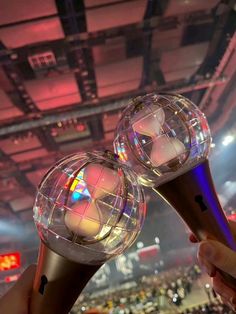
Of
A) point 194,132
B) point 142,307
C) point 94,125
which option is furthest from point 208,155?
point 142,307

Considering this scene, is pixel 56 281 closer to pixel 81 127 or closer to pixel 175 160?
pixel 175 160

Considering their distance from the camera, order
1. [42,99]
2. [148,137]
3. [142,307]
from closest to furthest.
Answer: [148,137] < [42,99] < [142,307]

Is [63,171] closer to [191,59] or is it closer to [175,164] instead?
[175,164]

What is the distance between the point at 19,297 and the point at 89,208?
0.19 metres

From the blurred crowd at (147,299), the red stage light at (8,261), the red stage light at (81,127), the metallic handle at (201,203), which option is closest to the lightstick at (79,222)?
the metallic handle at (201,203)

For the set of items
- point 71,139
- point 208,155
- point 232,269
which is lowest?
point 71,139

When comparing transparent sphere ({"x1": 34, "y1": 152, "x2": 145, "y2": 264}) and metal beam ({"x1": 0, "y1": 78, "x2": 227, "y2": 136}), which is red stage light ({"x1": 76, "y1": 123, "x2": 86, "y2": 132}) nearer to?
metal beam ({"x1": 0, "y1": 78, "x2": 227, "y2": 136})

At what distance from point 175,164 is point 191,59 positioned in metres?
4.67

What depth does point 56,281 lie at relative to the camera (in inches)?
22.6

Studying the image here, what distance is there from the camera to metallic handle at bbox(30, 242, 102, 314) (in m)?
0.57

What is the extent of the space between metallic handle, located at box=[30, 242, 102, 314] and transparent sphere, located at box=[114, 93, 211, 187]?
210mm

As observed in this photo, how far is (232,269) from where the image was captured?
62cm

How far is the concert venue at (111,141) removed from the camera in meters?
0.58

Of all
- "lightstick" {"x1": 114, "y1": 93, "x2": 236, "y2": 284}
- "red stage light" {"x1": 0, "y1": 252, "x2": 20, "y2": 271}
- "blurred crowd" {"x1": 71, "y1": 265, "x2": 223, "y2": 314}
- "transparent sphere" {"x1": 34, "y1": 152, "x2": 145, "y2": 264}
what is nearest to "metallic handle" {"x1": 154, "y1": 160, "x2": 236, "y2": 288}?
"lightstick" {"x1": 114, "y1": 93, "x2": 236, "y2": 284}
